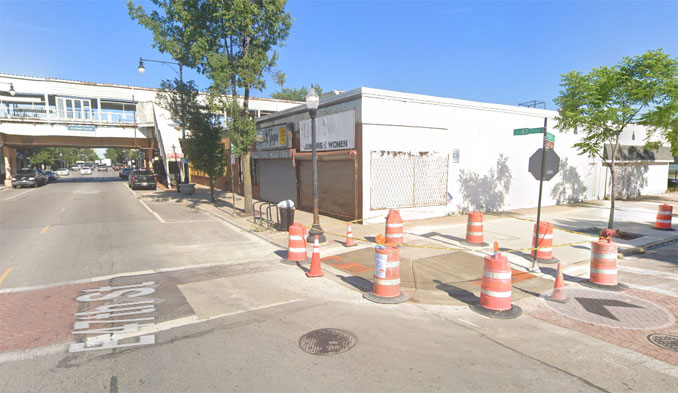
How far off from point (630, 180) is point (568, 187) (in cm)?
746

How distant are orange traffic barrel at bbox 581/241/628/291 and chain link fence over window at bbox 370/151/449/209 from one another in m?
7.72

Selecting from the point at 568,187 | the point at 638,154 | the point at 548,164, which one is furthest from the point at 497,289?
the point at 638,154

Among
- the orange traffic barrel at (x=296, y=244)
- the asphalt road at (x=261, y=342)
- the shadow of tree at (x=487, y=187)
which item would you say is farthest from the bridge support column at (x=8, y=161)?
the shadow of tree at (x=487, y=187)

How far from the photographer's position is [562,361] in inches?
174

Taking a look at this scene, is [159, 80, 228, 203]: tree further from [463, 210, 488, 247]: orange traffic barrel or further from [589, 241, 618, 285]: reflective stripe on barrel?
[589, 241, 618, 285]: reflective stripe on barrel

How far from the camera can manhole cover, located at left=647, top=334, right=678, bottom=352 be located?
15.8 feet

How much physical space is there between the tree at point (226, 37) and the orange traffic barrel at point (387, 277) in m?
11.3

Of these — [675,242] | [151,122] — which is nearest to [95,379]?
[675,242]

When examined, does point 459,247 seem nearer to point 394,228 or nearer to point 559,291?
point 394,228

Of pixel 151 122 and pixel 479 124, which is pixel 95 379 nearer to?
pixel 479 124

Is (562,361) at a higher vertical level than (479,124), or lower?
lower

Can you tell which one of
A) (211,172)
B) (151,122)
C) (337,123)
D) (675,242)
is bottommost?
(675,242)

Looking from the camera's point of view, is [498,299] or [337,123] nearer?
[498,299]

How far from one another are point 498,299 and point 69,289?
8.12 m
